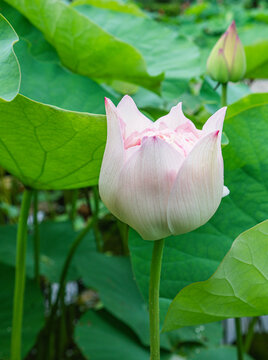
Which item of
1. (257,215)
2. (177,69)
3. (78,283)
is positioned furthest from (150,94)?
(78,283)

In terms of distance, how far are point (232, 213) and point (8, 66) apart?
0.31 meters

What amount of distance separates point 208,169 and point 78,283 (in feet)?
4.11

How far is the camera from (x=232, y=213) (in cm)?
56

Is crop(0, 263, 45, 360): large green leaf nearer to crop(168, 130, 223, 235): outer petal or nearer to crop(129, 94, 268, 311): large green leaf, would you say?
crop(129, 94, 268, 311): large green leaf

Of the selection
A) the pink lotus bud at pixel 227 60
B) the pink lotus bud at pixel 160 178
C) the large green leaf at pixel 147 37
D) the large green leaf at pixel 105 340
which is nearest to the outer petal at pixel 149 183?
the pink lotus bud at pixel 160 178

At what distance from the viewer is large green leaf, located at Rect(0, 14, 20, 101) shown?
18.1 inches

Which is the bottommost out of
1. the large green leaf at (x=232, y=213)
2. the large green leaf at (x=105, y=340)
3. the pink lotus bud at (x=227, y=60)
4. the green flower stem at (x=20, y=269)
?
the large green leaf at (x=105, y=340)

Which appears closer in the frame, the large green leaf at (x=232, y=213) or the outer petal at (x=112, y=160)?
the outer petal at (x=112, y=160)

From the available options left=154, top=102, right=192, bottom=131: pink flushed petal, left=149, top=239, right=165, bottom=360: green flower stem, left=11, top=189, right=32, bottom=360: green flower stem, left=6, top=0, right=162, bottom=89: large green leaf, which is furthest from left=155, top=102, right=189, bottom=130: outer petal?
left=6, top=0, right=162, bottom=89: large green leaf

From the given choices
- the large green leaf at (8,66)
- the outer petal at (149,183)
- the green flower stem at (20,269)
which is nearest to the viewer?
the outer petal at (149,183)

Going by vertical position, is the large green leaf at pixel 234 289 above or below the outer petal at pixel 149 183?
below

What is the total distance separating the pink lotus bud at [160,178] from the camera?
1.17 feet

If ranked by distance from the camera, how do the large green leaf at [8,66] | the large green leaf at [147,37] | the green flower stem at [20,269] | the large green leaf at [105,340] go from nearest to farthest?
the large green leaf at [8,66] < the green flower stem at [20,269] < the large green leaf at [105,340] < the large green leaf at [147,37]

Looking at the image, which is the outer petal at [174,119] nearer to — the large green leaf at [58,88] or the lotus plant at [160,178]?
the lotus plant at [160,178]
